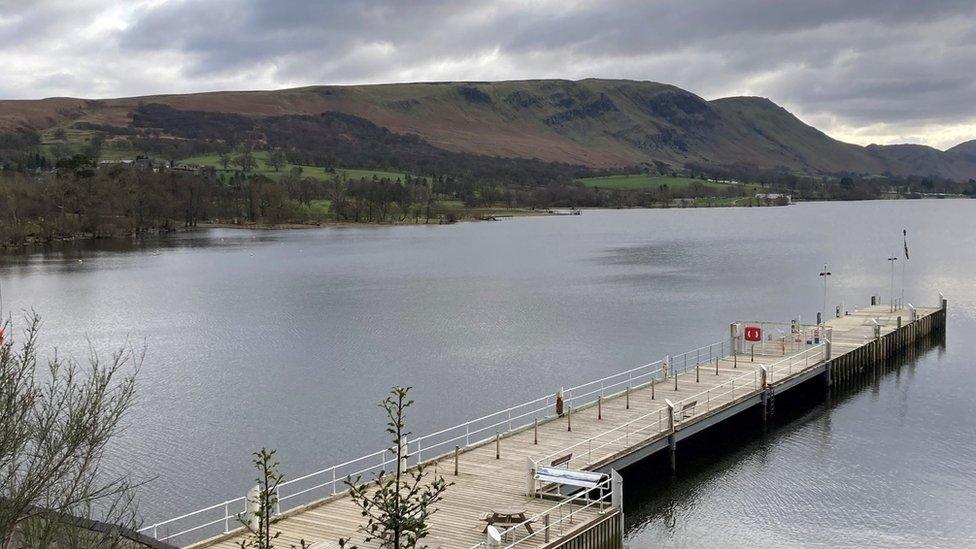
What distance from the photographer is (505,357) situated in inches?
2176

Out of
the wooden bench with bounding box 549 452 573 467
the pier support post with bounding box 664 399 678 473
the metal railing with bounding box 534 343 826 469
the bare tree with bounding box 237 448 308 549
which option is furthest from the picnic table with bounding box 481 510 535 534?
the pier support post with bounding box 664 399 678 473

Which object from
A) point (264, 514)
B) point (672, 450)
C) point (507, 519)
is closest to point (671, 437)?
point (672, 450)

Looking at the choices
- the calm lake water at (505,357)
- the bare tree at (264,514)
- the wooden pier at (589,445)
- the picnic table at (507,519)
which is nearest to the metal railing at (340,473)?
the wooden pier at (589,445)

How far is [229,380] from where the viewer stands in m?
50.4

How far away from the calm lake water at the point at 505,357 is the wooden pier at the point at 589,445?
192 cm

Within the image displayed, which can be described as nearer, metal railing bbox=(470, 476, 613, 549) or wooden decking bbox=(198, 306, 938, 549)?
metal railing bbox=(470, 476, 613, 549)

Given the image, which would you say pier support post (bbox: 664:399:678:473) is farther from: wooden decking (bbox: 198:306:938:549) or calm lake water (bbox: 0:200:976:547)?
calm lake water (bbox: 0:200:976:547)

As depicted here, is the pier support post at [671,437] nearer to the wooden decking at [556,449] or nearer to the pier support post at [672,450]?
the pier support post at [672,450]

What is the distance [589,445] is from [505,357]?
24.8 meters

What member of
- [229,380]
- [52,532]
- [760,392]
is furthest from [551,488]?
[229,380]

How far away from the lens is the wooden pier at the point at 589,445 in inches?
898

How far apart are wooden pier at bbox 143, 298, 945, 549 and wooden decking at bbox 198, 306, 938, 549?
0.04 m

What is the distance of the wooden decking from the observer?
22797 millimetres

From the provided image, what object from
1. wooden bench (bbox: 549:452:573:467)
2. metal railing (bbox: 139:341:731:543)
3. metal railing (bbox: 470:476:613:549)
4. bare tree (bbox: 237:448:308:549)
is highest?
bare tree (bbox: 237:448:308:549)
